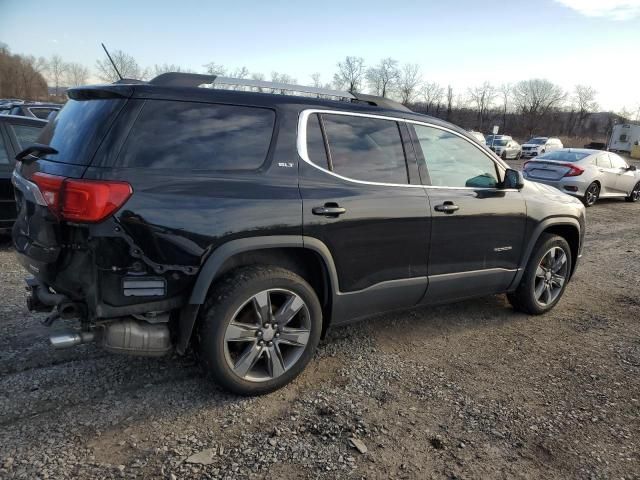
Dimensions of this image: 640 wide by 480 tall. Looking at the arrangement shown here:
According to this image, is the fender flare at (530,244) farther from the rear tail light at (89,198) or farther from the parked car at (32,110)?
the parked car at (32,110)

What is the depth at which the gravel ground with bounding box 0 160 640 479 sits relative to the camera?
2.51 meters

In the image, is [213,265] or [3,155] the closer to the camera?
[213,265]

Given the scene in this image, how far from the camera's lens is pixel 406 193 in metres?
3.54

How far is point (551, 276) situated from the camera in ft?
15.7

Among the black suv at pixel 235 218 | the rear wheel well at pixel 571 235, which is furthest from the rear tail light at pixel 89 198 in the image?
the rear wheel well at pixel 571 235

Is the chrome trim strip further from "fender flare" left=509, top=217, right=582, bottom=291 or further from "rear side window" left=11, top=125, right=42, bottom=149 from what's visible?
"fender flare" left=509, top=217, right=582, bottom=291

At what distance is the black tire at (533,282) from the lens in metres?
4.58

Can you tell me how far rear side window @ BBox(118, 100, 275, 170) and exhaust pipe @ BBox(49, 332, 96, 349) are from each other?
3.19 feet

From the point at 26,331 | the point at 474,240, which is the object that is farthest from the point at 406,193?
the point at 26,331

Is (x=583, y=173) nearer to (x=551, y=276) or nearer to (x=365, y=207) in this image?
(x=551, y=276)

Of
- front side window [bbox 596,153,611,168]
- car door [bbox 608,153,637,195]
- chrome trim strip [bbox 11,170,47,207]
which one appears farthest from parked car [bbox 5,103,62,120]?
car door [bbox 608,153,637,195]

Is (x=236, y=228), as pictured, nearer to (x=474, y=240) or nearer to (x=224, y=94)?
(x=224, y=94)

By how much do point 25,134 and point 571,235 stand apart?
6.60 metres

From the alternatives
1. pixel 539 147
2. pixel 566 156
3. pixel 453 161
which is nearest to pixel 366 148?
pixel 453 161
